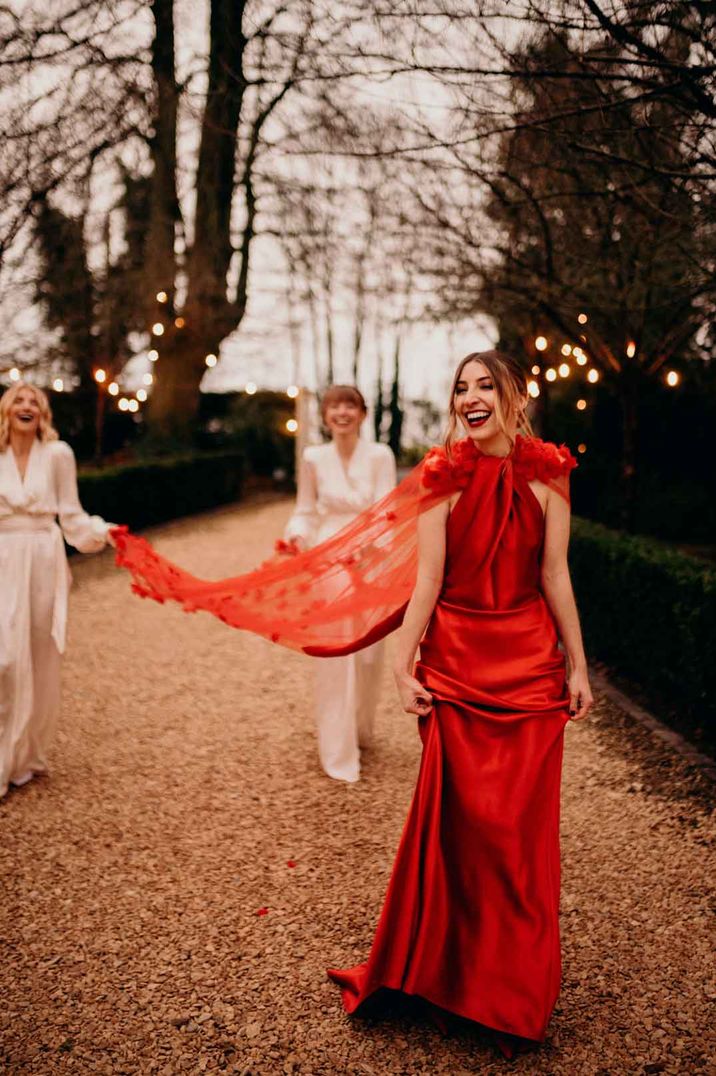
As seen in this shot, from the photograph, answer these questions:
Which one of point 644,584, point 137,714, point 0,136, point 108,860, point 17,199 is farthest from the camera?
point 17,199

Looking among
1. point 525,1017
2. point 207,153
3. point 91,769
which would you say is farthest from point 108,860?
point 207,153

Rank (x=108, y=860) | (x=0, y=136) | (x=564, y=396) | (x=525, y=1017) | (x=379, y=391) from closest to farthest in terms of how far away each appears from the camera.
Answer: (x=525, y=1017) < (x=108, y=860) < (x=0, y=136) < (x=564, y=396) < (x=379, y=391)

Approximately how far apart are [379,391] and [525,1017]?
30.1m

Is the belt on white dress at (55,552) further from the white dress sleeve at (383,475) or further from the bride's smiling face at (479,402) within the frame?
the bride's smiling face at (479,402)

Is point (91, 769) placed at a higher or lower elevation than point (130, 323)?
lower

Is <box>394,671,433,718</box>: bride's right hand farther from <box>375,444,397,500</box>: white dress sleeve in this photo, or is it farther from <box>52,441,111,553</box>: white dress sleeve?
<box>52,441,111,553</box>: white dress sleeve

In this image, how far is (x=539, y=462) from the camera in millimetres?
2930

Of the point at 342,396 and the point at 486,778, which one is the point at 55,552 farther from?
the point at 486,778

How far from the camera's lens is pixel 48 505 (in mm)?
4949

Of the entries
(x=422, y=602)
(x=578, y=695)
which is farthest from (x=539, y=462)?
(x=578, y=695)

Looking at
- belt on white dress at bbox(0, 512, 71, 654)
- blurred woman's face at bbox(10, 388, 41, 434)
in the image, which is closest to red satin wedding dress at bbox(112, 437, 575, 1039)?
belt on white dress at bbox(0, 512, 71, 654)

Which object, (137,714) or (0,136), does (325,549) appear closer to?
(137,714)

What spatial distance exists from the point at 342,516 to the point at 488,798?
9.04 feet

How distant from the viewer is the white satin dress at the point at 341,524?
5059 millimetres
